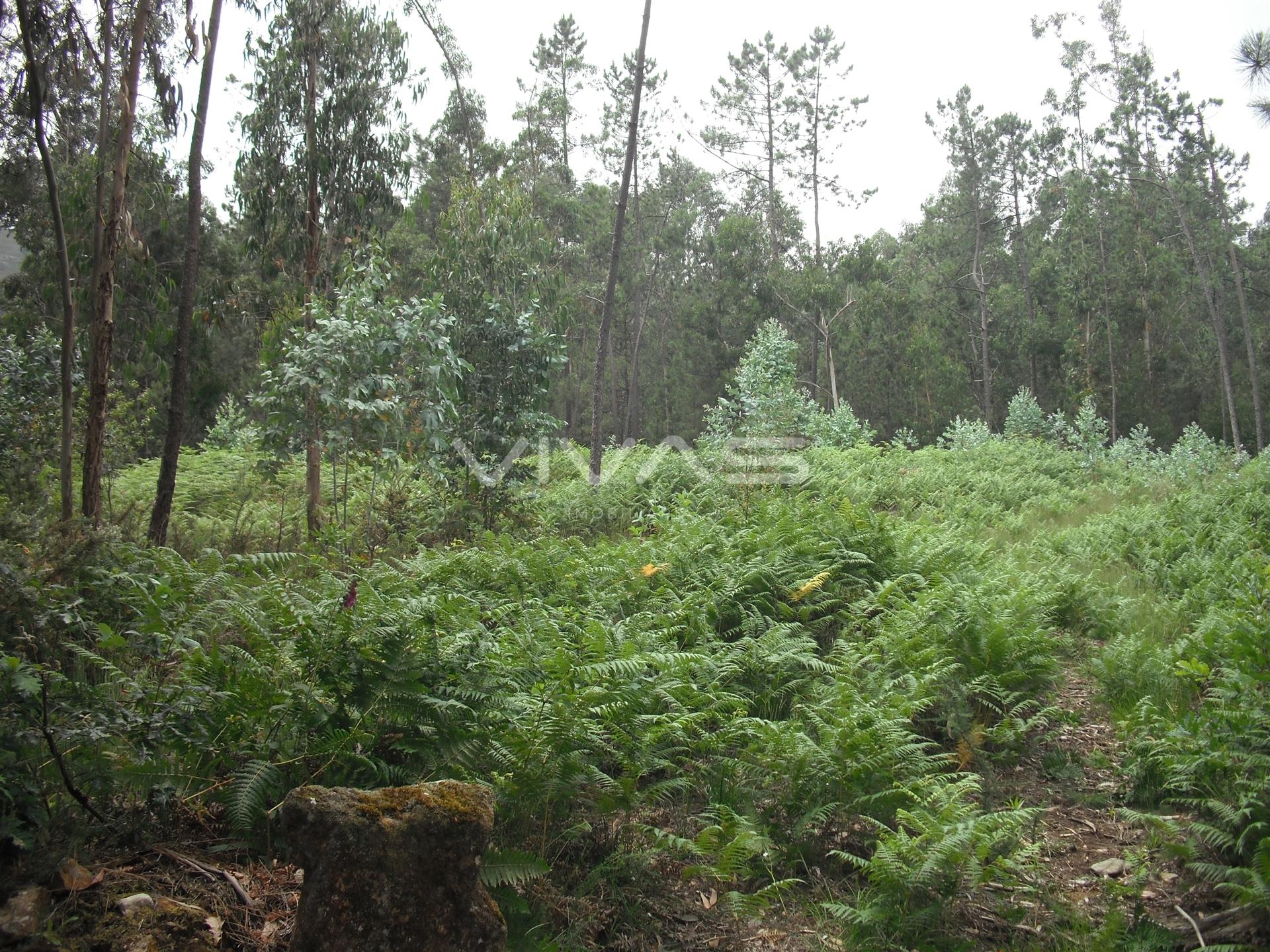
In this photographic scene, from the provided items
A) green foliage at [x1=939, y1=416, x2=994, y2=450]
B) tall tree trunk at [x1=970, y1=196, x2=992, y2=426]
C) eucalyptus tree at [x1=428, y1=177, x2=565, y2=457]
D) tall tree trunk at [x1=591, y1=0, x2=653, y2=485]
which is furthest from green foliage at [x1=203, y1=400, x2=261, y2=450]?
tall tree trunk at [x1=970, y1=196, x2=992, y2=426]

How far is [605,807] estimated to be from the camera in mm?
3711

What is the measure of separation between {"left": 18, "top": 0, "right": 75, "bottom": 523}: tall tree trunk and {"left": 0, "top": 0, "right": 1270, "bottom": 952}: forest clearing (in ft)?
0.24

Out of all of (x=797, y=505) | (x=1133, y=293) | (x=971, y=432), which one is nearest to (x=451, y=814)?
(x=797, y=505)

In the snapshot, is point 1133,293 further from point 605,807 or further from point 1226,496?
point 605,807

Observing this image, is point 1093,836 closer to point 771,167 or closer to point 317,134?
point 317,134

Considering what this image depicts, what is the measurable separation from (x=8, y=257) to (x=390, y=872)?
199ft

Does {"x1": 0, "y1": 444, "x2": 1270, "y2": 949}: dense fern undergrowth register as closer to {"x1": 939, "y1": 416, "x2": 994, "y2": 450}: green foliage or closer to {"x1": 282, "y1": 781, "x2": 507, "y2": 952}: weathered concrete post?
{"x1": 282, "y1": 781, "x2": 507, "y2": 952}: weathered concrete post

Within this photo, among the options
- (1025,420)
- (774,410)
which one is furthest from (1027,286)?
(774,410)

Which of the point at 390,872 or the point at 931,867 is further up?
the point at 390,872

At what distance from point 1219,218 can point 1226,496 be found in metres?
29.6

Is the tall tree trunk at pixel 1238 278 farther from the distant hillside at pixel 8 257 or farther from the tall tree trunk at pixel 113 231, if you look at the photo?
the distant hillside at pixel 8 257

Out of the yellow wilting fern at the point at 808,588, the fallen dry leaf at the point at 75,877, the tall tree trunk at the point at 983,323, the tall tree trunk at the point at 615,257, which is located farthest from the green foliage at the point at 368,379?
the tall tree trunk at the point at 983,323

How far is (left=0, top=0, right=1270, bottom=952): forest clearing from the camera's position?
3152mm

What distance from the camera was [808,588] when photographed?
666cm
